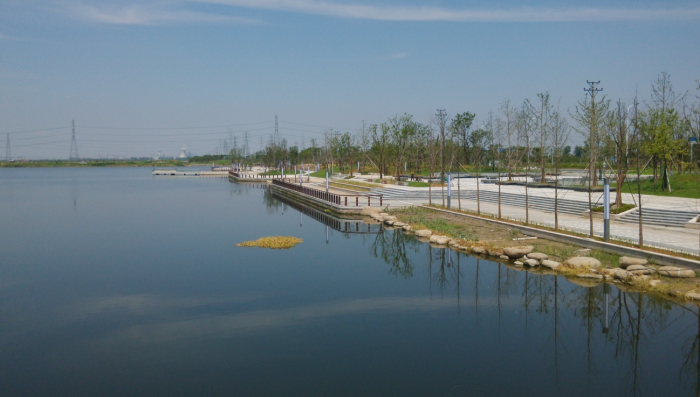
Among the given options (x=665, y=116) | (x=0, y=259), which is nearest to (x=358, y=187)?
(x=665, y=116)

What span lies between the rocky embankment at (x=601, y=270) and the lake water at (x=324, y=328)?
0.40 m

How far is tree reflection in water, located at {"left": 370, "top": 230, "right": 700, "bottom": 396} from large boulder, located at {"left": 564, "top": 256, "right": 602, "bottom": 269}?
510mm

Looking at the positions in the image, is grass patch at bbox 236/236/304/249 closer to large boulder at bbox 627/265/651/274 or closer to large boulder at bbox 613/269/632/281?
large boulder at bbox 613/269/632/281

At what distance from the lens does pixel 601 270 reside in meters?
13.3

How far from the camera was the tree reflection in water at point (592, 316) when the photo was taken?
8836 millimetres

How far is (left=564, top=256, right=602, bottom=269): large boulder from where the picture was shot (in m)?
13.7

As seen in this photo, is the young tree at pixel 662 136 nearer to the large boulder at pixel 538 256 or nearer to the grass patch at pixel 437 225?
the grass patch at pixel 437 225

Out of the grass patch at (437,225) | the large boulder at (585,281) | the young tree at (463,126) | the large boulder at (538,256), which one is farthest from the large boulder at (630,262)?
the young tree at (463,126)

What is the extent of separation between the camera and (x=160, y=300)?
496 inches

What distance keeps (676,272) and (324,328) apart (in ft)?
26.4

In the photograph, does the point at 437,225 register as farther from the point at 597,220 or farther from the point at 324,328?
the point at 324,328

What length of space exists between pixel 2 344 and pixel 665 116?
28.6 m

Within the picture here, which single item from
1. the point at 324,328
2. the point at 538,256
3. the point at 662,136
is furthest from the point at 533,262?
the point at 662,136

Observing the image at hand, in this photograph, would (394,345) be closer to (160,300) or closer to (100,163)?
(160,300)
